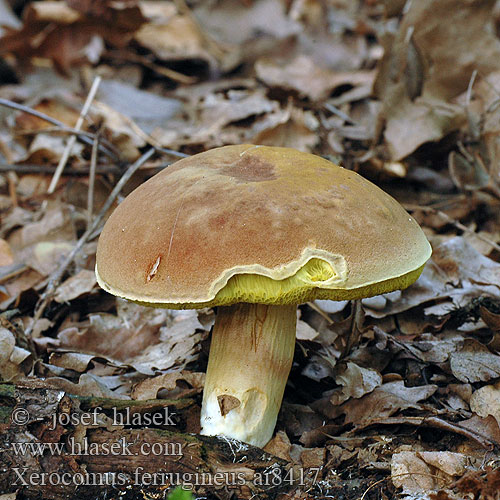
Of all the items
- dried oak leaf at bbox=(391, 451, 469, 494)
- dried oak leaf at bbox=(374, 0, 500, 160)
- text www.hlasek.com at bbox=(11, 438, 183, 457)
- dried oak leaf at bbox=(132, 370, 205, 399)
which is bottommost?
dried oak leaf at bbox=(132, 370, 205, 399)

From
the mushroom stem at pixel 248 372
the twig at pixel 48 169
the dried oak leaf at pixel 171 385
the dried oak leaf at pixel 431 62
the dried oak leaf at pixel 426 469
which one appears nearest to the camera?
the dried oak leaf at pixel 426 469

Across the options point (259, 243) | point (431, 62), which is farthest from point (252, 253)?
point (431, 62)

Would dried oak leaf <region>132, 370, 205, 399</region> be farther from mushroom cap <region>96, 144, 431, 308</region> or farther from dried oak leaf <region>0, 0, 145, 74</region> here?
dried oak leaf <region>0, 0, 145, 74</region>

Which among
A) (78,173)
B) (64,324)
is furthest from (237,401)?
(78,173)

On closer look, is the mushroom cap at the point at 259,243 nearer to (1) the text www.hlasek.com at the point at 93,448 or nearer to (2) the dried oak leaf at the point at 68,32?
(1) the text www.hlasek.com at the point at 93,448

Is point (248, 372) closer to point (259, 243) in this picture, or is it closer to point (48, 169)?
point (259, 243)

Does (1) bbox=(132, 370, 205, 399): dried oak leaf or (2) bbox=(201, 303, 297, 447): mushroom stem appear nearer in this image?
(2) bbox=(201, 303, 297, 447): mushroom stem

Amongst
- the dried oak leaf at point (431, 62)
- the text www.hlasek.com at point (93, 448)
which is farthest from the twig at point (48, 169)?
the text www.hlasek.com at point (93, 448)

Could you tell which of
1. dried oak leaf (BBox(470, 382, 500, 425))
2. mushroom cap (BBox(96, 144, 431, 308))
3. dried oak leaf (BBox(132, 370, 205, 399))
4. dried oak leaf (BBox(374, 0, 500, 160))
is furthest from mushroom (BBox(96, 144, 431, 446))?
dried oak leaf (BBox(374, 0, 500, 160))
